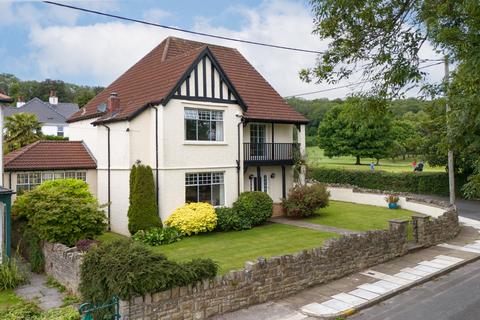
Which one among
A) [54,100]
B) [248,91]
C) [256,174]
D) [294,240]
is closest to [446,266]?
[294,240]

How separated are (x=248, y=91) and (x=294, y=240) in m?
10.5

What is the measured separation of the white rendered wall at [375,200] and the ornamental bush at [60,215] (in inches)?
722

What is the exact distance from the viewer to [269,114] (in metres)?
22.7

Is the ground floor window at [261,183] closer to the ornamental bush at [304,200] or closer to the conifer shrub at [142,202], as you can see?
the ornamental bush at [304,200]

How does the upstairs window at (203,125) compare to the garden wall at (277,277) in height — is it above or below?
above

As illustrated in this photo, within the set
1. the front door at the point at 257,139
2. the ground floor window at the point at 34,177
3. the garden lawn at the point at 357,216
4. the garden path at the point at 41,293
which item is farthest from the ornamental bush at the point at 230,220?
the ground floor window at the point at 34,177

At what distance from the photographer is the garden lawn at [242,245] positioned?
14.1 metres

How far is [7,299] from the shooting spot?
426 inches

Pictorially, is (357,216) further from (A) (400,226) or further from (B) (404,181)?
(B) (404,181)

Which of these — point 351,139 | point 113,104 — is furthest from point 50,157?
point 351,139

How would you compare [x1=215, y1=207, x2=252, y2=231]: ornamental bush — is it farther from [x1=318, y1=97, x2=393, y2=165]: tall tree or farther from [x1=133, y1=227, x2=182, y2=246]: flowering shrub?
[x1=318, y1=97, x2=393, y2=165]: tall tree

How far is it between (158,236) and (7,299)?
6486mm

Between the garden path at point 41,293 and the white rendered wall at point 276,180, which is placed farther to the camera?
the white rendered wall at point 276,180

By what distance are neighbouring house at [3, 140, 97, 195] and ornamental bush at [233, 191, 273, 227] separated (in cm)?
811
